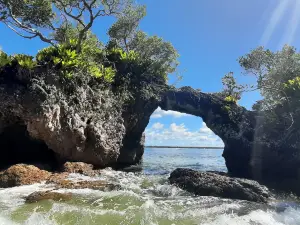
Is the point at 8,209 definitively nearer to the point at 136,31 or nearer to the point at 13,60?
the point at 13,60

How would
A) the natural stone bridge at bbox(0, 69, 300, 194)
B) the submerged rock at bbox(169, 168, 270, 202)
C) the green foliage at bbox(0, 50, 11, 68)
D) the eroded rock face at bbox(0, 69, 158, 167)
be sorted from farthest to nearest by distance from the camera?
the green foliage at bbox(0, 50, 11, 68), the natural stone bridge at bbox(0, 69, 300, 194), the eroded rock face at bbox(0, 69, 158, 167), the submerged rock at bbox(169, 168, 270, 202)

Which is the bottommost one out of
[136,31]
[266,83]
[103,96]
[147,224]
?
[147,224]

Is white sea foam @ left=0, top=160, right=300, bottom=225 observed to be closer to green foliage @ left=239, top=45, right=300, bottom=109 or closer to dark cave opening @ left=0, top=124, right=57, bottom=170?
dark cave opening @ left=0, top=124, right=57, bottom=170

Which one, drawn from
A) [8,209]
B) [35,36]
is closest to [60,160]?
[8,209]

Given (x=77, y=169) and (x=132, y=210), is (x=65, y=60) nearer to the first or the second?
(x=77, y=169)

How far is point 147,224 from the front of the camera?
6.15m

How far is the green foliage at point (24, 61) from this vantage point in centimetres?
1279

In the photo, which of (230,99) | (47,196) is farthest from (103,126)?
(230,99)

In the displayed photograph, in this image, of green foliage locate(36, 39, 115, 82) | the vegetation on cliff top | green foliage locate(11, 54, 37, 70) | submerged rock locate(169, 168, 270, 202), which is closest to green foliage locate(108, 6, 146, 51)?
the vegetation on cliff top

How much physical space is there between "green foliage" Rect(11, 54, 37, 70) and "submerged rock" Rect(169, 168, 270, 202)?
8418mm

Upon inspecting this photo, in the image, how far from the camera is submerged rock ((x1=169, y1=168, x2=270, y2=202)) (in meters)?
9.76

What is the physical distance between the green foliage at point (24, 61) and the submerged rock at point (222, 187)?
842 centimetres

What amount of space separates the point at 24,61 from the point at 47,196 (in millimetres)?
7556

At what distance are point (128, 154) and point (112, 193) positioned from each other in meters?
12.3
